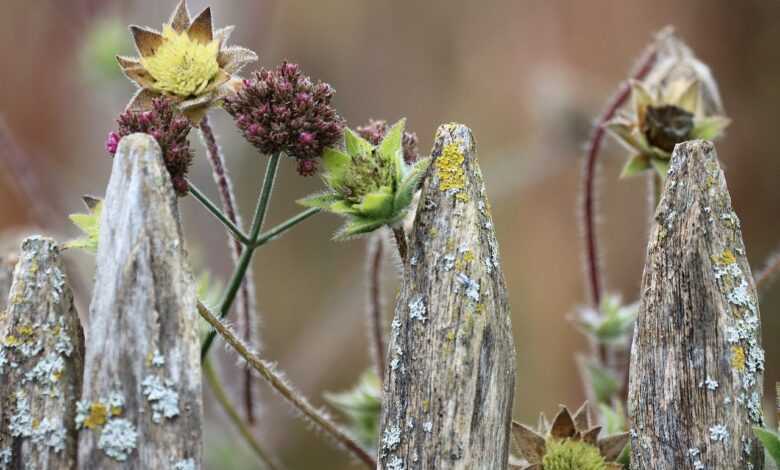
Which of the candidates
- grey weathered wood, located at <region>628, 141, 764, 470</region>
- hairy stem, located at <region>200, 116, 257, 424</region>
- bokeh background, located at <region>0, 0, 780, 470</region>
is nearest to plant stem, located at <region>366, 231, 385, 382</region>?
hairy stem, located at <region>200, 116, 257, 424</region>

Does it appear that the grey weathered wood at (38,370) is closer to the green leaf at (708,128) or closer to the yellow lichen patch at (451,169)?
the yellow lichen patch at (451,169)

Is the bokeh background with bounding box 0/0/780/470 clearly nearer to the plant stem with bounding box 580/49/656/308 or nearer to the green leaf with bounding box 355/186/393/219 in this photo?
the plant stem with bounding box 580/49/656/308

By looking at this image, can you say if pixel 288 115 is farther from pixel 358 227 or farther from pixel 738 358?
pixel 738 358

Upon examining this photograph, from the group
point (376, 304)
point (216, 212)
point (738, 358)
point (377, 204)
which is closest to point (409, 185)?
point (377, 204)

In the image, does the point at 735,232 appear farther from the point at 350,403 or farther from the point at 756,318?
the point at 350,403

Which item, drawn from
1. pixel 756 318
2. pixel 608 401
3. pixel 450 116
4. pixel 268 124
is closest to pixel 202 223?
pixel 450 116
